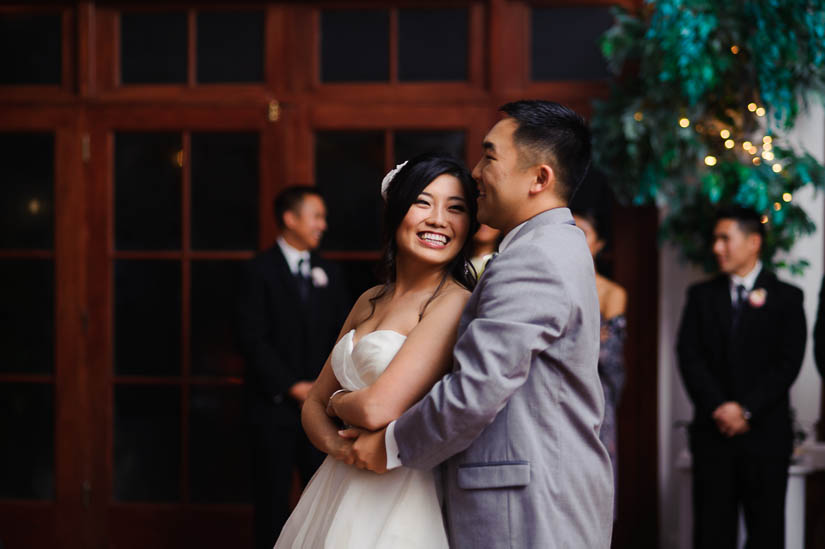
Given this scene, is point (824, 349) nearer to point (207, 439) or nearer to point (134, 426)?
point (207, 439)

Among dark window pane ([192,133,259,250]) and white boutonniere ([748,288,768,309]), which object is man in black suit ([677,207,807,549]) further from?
dark window pane ([192,133,259,250])

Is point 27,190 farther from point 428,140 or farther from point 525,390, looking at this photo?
point 525,390

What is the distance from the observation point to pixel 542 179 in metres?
2.04

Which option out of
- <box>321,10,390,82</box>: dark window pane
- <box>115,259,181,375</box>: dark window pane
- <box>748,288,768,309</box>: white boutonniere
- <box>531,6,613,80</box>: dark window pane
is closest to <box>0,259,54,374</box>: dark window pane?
<box>115,259,181,375</box>: dark window pane

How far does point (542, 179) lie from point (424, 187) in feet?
0.91

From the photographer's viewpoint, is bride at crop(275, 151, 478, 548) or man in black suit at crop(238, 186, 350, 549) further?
man in black suit at crop(238, 186, 350, 549)

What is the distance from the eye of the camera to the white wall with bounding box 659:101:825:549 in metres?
4.14

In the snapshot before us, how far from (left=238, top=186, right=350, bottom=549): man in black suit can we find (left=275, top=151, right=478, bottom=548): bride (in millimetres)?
1875

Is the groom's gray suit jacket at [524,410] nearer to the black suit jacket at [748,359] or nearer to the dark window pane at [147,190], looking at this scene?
the black suit jacket at [748,359]

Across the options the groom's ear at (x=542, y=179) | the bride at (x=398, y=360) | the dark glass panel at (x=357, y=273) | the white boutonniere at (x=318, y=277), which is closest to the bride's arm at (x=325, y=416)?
the bride at (x=398, y=360)

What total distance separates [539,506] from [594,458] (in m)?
0.17

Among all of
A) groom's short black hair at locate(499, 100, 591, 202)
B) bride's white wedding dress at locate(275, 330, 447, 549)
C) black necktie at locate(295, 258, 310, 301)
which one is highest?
groom's short black hair at locate(499, 100, 591, 202)

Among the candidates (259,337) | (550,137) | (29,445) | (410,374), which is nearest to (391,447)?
(410,374)

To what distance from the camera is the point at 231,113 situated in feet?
15.5
